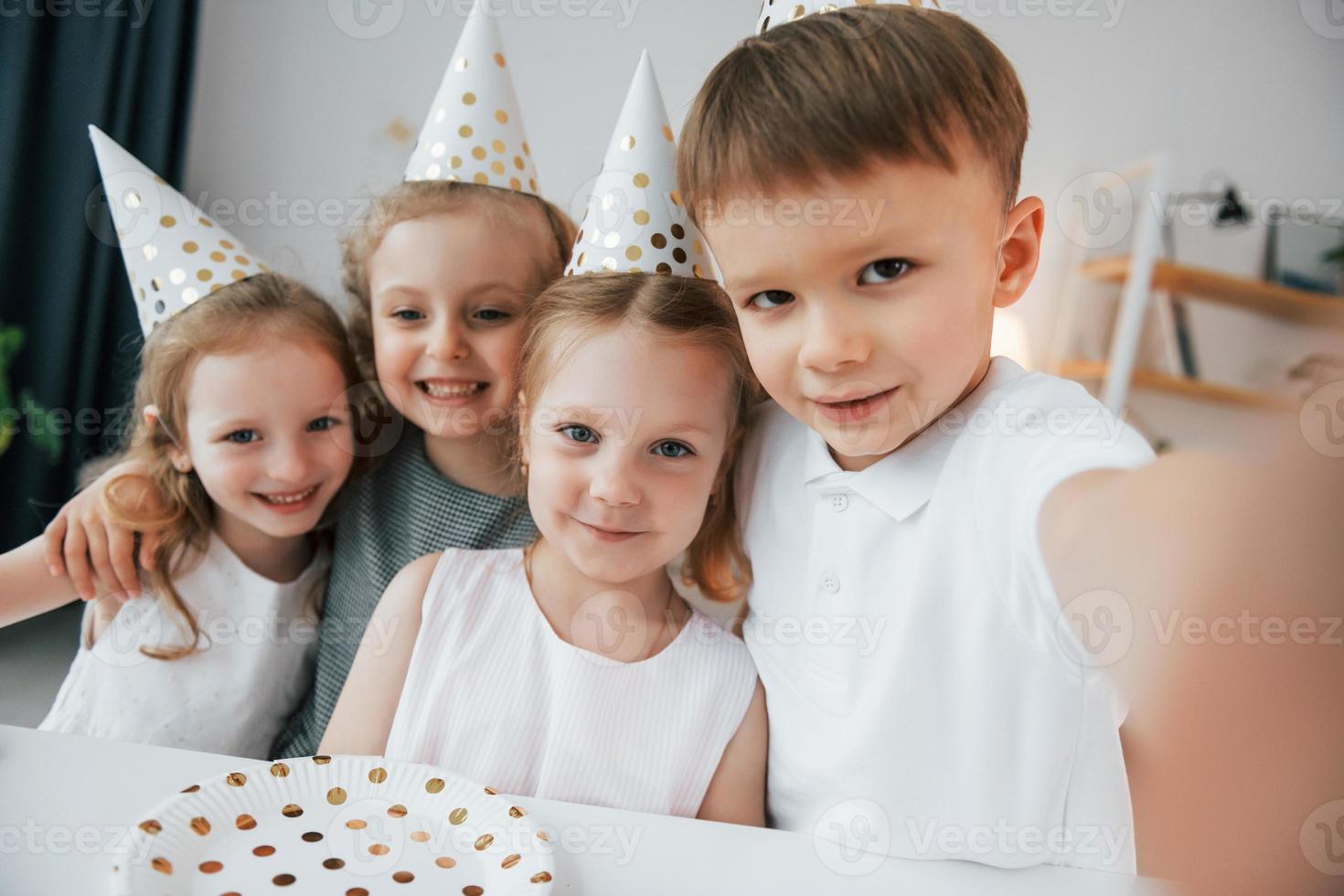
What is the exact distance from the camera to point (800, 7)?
0.82m

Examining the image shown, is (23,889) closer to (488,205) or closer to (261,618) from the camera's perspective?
(261,618)

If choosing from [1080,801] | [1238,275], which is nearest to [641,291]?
[1080,801]

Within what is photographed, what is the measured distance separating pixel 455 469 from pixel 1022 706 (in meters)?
0.80

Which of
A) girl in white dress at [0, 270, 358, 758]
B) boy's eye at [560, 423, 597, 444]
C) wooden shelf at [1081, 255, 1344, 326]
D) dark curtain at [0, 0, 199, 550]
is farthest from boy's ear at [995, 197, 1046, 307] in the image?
wooden shelf at [1081, 255, 1344, 326]

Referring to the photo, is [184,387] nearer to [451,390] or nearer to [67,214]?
[451,390]

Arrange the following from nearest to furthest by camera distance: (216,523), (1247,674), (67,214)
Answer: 1. (1247,674)
2. (216,523)
3. (67,214)

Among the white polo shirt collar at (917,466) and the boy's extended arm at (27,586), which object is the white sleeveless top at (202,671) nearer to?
the boy's extended arm at (27,586)

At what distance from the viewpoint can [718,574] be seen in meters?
1.11

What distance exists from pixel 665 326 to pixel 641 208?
148 mm

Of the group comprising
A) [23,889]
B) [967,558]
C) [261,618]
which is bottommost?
[261,618]

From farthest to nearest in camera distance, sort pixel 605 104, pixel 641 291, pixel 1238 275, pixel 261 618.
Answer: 1. pixel 1238 275
2. pixel 605 104
3. pixel 261 618
4. pixel 641 291

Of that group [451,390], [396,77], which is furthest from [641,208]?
[396,77]

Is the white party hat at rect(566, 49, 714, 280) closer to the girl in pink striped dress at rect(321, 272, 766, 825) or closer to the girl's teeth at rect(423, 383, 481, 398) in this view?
the girl in pink striped dress at rect(321, 272, 766, 825)

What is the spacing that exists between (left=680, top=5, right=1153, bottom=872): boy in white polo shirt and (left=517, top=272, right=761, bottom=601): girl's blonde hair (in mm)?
103
